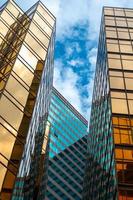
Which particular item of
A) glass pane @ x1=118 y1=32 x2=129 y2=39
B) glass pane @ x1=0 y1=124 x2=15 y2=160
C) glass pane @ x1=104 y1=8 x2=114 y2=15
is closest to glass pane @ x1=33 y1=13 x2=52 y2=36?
glass pane @ x1=118 y1=32 x2=129 y2=39

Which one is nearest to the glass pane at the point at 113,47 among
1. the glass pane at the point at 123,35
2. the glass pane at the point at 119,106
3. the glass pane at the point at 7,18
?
the glass pane at the point at 123,35

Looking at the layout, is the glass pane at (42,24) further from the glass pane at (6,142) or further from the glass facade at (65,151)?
the glass facade at (65,151)

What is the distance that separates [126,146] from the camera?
27.1m

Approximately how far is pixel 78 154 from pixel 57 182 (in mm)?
24326

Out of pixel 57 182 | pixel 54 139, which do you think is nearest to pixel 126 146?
pixel 57 182

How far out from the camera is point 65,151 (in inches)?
5177

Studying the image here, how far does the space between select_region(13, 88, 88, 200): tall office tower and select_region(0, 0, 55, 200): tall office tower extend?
217ft

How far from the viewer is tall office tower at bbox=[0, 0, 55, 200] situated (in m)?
20.2

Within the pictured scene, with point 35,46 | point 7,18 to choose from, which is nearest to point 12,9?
point 7,18

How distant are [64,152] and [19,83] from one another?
107432 millimetres

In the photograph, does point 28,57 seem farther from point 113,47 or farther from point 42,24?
point 113,47

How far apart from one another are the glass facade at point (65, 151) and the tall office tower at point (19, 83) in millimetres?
73638

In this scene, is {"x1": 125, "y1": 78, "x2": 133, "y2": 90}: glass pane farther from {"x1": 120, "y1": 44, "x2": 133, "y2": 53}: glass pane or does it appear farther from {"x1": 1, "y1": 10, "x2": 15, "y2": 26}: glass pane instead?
{"x1": 1, "y1": 10, "x2": 15, "y2": 26}: glass pane

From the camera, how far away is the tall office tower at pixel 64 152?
372ft
